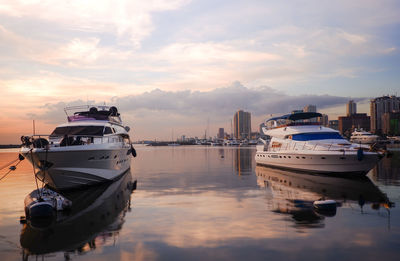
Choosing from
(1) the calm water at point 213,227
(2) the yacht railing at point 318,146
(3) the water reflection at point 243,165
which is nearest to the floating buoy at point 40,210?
(1) the calm water at point 213,227

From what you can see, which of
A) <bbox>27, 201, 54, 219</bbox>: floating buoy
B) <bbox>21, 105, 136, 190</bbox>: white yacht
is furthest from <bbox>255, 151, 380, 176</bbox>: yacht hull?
<bbox>27, 201, 54, 219</bbox>: floating buoy

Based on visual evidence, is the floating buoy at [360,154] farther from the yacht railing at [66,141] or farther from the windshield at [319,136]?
the yacht railing at [66,141]

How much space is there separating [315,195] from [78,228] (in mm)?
12439

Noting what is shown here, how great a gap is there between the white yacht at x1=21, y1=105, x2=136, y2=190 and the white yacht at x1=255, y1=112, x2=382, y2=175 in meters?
16.0

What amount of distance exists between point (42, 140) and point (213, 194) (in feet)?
36.1

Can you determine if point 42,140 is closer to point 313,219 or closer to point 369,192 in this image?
point 313,219

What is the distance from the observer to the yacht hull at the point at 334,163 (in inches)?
917

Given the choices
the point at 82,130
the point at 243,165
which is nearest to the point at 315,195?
the point at 82,130

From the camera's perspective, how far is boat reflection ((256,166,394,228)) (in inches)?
504

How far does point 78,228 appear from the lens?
11.5 metres

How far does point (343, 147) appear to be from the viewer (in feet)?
81.8

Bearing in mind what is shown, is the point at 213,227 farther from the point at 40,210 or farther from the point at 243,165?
the point at 243,165

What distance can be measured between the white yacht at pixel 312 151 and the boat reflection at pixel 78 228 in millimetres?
16268

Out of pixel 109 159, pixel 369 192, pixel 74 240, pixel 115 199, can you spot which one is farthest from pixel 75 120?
pixel 369 192
